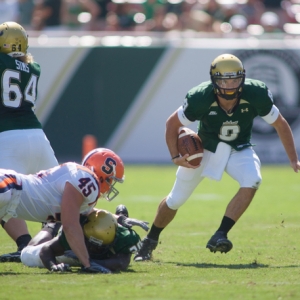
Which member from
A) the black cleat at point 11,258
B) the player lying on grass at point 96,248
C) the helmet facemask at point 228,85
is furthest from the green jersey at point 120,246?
the helmet facemask at point 228,85

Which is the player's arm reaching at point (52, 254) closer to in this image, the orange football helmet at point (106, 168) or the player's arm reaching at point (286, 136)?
the orange football helmet at point (106, 168)

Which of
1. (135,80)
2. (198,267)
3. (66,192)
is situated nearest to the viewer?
(66,192)

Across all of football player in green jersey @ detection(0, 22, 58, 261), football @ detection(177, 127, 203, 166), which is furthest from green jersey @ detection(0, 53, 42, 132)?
football @ detection(177, 127, 203, 166)

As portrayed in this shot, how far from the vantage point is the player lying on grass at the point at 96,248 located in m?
5.11

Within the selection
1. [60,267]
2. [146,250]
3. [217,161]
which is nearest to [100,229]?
[60,267]

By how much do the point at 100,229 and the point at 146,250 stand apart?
95 cm

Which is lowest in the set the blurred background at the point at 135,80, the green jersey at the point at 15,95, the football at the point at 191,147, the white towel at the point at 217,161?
the blurred background at the point at 135,80

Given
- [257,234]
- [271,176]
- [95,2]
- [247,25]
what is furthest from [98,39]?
[257,234]

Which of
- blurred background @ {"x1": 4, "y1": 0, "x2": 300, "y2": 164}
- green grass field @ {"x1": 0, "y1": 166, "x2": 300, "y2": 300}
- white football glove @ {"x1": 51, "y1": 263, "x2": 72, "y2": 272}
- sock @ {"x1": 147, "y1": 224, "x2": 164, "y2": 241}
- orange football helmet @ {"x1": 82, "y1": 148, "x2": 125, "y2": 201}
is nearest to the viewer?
green grass field @ {"x1": 0, "y1": 166, "x2": 300, "y2": 300}

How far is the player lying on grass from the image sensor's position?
5.11 m

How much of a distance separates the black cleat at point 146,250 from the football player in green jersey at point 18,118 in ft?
3.13

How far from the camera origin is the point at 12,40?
578cm

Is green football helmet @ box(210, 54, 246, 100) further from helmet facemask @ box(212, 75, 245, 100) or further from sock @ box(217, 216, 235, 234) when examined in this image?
sock @ box(217, 216, 235, 234)

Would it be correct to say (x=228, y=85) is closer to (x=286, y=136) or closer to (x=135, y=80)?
(x=286, y=136)
